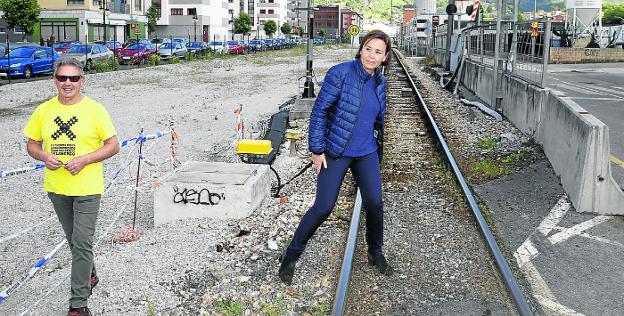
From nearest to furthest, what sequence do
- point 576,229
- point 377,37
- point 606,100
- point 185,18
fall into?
point 377,37 < point 576,229 < point 606,100 < point 185,18

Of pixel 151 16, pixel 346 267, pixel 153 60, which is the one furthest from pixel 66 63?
pixel 151 16

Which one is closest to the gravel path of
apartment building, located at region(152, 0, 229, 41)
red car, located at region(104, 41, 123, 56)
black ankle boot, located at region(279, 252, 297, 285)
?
black ankle boot, located at region(279, 252, 297, 285)

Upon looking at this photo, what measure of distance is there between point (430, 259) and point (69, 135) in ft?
10.7

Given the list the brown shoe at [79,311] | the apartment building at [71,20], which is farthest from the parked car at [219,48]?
the brown shoe at [79,311]

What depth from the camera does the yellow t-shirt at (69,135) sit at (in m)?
4.73

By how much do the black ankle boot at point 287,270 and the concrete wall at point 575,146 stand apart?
3.99 m

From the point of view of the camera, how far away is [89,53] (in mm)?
37062

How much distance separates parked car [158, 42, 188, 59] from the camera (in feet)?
158

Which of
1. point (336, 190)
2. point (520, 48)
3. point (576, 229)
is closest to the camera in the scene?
point (336, 190)

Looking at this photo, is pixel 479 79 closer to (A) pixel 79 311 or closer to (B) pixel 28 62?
(A) pixel 79 311

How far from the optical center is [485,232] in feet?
21.8

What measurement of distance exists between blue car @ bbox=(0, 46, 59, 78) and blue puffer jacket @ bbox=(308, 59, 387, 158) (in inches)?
1009

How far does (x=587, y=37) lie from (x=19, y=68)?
52829mm

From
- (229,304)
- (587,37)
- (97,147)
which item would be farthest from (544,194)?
(587,37)
